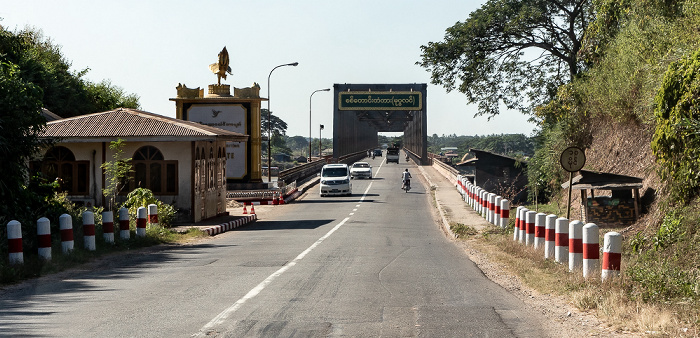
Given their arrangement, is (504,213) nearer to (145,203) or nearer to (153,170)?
(145,203)

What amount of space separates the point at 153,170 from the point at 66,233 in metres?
10.9

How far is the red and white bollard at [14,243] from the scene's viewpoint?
12898 millimetres

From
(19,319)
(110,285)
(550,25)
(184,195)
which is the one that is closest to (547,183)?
(550,25)

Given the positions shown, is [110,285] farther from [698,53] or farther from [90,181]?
[90,181]

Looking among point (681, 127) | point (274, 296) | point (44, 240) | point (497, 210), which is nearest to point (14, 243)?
point (44, 240)

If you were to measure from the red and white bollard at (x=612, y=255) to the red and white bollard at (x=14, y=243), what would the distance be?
8.80 metres

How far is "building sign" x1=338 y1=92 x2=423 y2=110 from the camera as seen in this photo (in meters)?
97.1

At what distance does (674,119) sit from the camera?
1351 centimetres

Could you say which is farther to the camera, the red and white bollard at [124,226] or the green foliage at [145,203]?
the green foliage at [145,203]

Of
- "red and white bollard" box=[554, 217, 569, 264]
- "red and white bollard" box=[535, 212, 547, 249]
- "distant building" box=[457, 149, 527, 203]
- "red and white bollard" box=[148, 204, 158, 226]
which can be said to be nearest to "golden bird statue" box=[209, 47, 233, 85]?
"distant building" box=[457, 149, 527, 203]

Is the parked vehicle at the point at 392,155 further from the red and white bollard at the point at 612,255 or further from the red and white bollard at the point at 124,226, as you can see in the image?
the red and white bollard at the point at 612,255

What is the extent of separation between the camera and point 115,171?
24469 mm

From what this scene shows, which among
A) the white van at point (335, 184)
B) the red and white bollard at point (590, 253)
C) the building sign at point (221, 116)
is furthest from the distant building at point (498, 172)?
the red and white bollard at point (590, 253)

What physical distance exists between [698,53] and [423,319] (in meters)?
7.82
